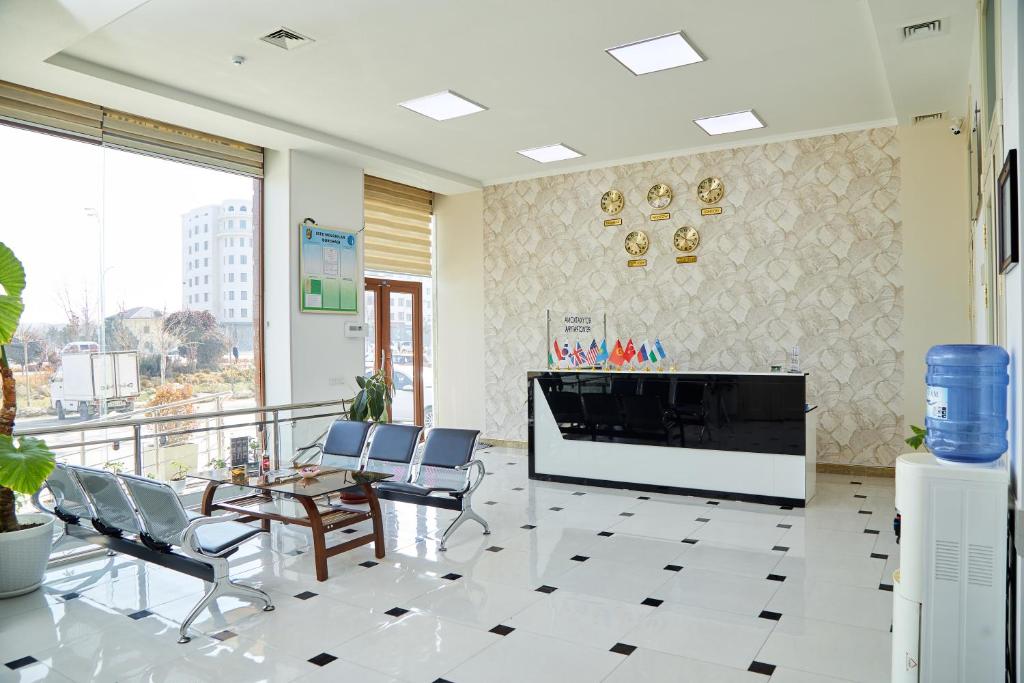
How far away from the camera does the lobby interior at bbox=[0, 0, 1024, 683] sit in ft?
11.9

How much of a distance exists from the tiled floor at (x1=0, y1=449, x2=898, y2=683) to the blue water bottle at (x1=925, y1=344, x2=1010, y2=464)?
3.83 ft

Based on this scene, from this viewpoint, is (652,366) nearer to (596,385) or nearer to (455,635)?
(596,385)

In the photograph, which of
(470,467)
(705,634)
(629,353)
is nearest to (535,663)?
(705,634)

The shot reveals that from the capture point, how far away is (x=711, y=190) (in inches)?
314

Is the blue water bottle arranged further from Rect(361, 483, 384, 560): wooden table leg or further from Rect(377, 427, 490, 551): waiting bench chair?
Rect(361, 483, 384, 560): wooden table leg

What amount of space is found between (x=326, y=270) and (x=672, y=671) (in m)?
5.82

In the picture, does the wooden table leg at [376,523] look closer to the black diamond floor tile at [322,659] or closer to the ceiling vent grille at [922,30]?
the black diamond floor tile at [322,659]

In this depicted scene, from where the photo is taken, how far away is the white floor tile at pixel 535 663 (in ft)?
10.4

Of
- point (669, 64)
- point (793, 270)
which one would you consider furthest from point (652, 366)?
point (669, 64)

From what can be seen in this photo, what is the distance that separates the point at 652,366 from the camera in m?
7.11

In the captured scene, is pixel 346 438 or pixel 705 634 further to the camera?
pixel 346 438

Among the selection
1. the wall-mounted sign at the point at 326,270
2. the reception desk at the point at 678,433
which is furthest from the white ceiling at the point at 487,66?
the reception desk at the point at 678,433

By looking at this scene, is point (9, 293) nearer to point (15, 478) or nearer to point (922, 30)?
point (15, 478)

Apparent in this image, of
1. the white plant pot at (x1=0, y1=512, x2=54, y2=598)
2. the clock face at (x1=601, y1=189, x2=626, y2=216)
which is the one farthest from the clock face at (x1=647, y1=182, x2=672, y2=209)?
the white plant pot at (x1=0, y1=512, x2=54, y2=598)
